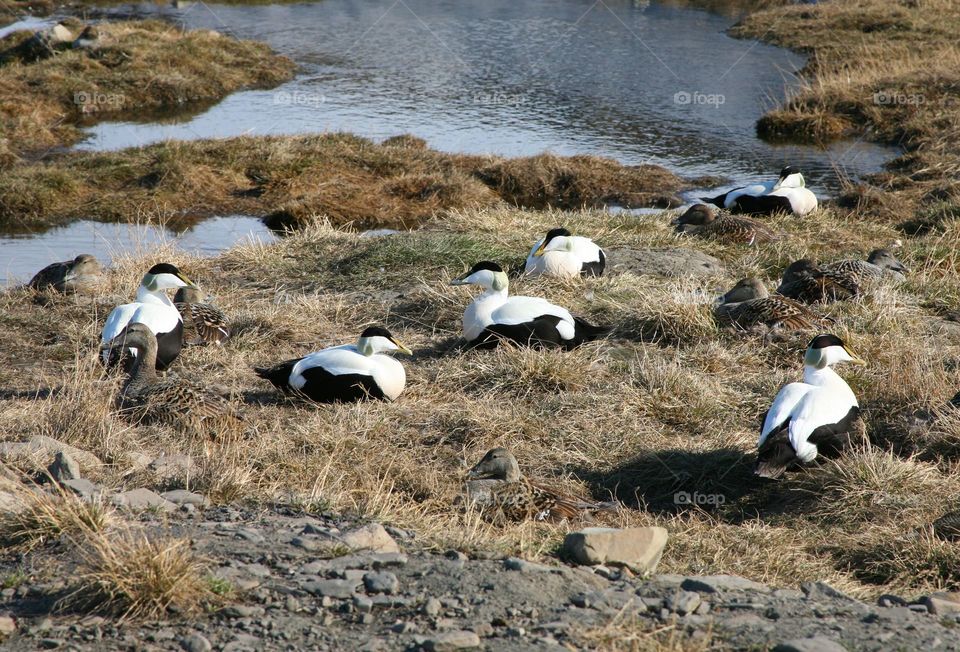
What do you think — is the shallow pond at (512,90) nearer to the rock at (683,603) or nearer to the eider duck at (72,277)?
the eider duck at (72,277)

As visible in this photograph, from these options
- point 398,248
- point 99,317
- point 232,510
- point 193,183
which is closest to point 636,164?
point 193,183

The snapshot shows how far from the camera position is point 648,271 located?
873 centimetres

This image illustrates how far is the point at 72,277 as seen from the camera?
8.34 m

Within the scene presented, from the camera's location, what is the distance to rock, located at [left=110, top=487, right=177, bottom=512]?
409 cm

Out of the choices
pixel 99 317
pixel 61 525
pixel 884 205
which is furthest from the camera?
pixel 884 205

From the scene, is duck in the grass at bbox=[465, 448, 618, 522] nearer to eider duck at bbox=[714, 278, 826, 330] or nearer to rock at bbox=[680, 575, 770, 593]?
rock at bbox=[680, 575, 770, 593]

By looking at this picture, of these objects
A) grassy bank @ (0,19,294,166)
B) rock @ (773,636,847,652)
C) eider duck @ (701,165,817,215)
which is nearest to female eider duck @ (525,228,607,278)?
eider duck @ (701,165,817,215)

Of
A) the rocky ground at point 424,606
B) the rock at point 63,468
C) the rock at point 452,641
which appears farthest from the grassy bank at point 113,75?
the rock at point 452,641

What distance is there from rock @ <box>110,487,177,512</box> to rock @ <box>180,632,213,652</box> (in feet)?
3.56

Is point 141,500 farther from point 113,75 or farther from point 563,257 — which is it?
point 113,75

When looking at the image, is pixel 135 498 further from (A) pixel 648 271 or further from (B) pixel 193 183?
(B) pixel 193 183

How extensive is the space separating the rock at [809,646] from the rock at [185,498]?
2.36 metres

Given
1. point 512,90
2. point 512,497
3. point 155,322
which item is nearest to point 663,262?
point 155,322

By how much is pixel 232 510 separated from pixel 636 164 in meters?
12.2
